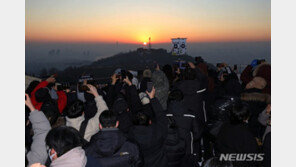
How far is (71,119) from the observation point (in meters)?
3.30

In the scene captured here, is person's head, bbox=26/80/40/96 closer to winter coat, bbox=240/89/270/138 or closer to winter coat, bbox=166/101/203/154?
winter coat, bbox=166/101/203/154

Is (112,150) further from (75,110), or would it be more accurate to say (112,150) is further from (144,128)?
(75,110)

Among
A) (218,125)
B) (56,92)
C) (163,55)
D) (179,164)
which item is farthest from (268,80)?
(163,55)

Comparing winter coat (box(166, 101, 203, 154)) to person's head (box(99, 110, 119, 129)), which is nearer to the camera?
person's head (box(99, 110, 119, 129))

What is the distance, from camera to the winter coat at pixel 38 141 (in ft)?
8.71

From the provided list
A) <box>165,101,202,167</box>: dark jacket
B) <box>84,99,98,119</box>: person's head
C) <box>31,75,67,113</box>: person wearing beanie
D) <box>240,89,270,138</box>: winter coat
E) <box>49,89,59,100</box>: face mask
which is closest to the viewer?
<box>165,101,202,167</box>: dark jacket

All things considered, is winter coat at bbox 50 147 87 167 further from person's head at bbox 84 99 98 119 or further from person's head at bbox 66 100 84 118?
person's head at bbox 84 99 98 119

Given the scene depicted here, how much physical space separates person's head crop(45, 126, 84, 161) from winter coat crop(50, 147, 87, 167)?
54 millimetres

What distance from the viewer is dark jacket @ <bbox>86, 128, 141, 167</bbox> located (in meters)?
2.55

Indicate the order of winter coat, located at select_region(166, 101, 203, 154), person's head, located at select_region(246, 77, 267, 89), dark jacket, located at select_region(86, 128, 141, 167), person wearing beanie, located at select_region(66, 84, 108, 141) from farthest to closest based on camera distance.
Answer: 1. person's head, located at select_region(246, 77, 267, 89)
2. winter coat, located at select_region(166, 101, 203, 154)
3. person wearing beanie, located at select_region(66, 84, 108, 141)
4. dark jacket, located at select_region(86, 128, 141, 167)

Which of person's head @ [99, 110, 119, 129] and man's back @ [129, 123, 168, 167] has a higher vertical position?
person's head @ [99, 110, 119, 129]
